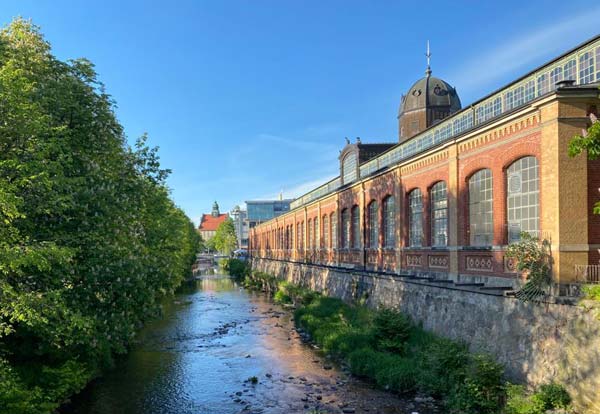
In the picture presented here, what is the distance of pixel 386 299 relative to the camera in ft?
67.5

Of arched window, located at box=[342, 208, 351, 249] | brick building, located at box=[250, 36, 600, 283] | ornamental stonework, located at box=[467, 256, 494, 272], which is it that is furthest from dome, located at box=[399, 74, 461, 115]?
ornamental stonework, located at box=[467, 256, 494, 272]

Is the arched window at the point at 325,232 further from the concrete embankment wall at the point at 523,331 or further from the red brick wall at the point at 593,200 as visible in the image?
the red brick wall at the point at 593,200

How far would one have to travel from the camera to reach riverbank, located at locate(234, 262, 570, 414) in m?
10.8

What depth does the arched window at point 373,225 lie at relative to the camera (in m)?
24.2

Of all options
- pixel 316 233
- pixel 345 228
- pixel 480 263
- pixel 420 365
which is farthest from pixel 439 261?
pixel 316 233

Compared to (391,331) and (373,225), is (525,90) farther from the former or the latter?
(373,225)

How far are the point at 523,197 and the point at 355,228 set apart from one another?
15596 millimetres

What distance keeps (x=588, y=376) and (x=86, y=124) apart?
14.7m

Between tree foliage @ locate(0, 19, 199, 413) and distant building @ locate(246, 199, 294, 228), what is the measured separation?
8866 cm

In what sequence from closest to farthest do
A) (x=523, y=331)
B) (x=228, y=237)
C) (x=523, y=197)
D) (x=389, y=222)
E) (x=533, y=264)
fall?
(x=523, y=331)
(x=533, y=264)
(x=523, y=197)
(x=389, y=222)
(x=228, y=237)

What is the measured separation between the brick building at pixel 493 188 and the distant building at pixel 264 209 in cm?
7785

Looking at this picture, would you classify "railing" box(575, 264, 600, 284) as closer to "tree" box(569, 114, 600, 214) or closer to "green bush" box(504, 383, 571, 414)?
"green bush" box(504, 383, 571, 414)

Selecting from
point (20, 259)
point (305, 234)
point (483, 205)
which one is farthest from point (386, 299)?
point (305, 234)

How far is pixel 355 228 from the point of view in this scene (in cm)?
2828
